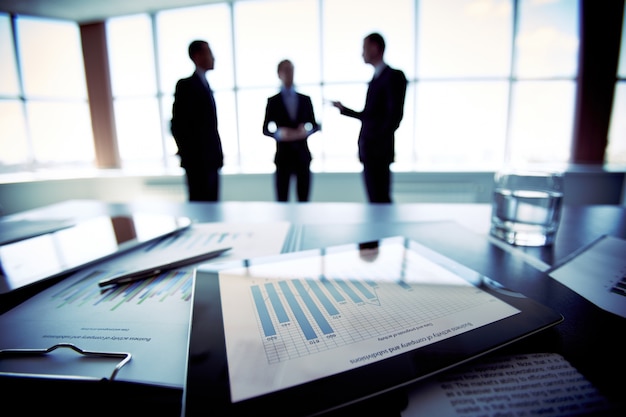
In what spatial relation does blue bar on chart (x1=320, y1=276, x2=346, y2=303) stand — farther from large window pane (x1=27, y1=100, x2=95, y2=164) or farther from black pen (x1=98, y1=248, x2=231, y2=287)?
large window pane (x1=27, y1=100, x2=95, y2=164)

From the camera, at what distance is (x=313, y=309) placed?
245 mm

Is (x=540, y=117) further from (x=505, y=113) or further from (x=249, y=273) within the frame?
(x=249, y=273)

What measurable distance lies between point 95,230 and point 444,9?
11.2ft

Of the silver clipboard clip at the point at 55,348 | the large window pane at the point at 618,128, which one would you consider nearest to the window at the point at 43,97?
the silver clipboard clip at the point at 55,348

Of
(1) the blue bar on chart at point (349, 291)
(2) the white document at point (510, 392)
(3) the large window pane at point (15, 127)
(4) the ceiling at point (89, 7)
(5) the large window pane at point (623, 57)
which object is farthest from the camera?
(5) the large window pane at point (623, 57)

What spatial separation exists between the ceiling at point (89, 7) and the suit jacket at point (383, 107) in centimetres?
113

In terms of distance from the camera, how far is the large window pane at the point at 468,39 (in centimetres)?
259

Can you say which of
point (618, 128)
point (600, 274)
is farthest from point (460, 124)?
point (600, 274)

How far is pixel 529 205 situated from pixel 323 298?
0.44 m

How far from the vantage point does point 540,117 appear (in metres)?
2.71

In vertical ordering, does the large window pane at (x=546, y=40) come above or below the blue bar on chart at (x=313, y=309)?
above

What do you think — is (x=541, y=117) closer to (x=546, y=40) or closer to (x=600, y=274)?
(x=546, y=40)

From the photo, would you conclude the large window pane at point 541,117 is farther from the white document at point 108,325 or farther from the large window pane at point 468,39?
the white document at point 108,325

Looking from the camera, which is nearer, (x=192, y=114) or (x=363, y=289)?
(x=363, y=289)
